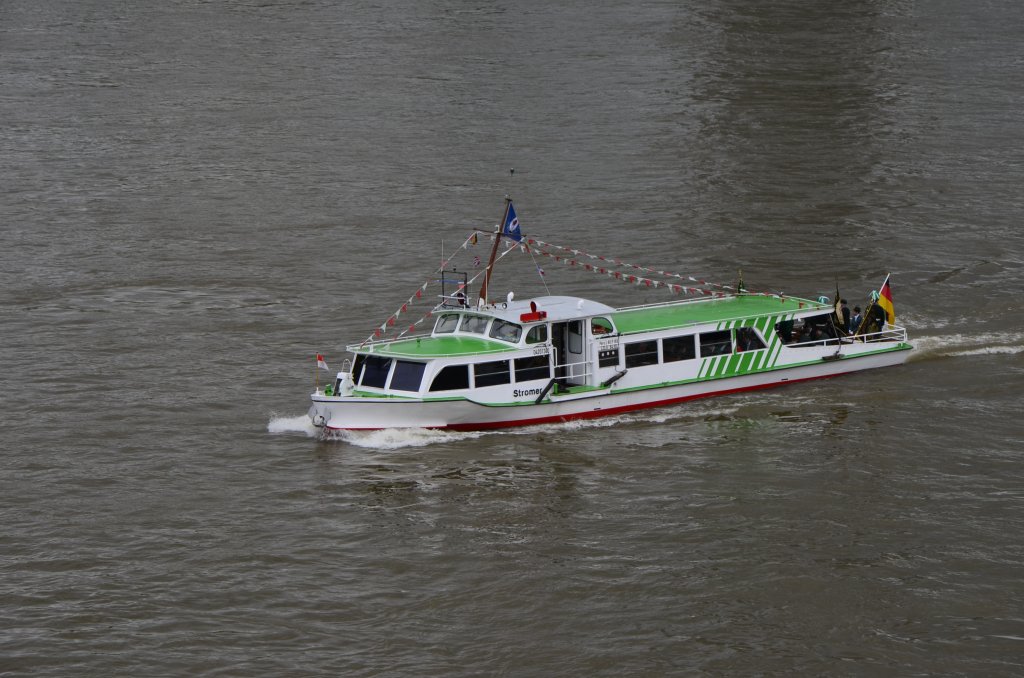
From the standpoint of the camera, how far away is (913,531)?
99.5ft

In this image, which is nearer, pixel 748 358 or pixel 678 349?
pixel 678 349

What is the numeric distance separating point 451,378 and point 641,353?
5.18 m

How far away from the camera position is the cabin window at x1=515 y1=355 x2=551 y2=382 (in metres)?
35.7

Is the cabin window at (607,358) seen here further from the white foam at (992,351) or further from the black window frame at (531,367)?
the white foam at (992,351)

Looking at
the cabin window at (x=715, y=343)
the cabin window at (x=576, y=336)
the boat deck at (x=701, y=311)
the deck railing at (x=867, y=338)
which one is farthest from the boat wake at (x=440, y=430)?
the deck railing at (x=867, y=338)

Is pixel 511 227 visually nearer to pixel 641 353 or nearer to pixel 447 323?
pixel 447 323

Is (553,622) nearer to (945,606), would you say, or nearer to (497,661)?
(497,661)

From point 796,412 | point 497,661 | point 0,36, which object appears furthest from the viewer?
point 0,36

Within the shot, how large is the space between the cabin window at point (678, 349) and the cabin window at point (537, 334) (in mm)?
3239

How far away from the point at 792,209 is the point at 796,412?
797 inches

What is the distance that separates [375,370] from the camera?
35156 millimetres

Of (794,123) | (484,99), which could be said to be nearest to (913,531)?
(794,123)

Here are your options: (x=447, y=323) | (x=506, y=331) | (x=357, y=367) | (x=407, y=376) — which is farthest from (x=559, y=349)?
(x=357, y=367)

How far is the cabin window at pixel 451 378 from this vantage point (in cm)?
3478
